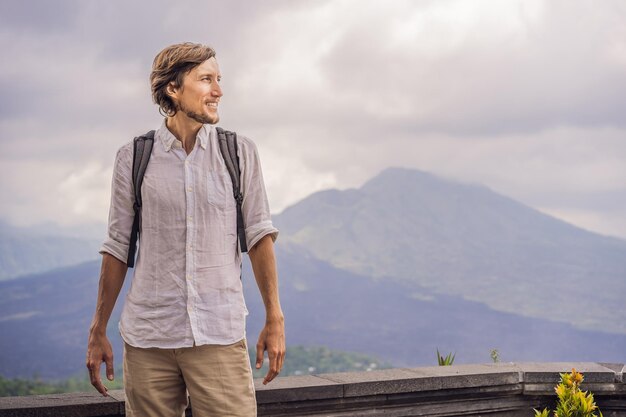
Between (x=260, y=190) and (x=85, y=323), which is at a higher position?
(x=85, y=323)

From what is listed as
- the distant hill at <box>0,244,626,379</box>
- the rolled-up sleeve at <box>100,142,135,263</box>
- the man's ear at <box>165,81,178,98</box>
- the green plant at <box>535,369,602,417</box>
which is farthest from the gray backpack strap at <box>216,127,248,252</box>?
the distant hill at <box>0,244,626,379</box>

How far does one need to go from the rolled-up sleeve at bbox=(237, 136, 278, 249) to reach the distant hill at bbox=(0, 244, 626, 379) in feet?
487

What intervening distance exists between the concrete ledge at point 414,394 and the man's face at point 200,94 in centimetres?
154

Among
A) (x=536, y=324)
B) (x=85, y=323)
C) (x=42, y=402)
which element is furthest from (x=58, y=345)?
(x=42, y=402)

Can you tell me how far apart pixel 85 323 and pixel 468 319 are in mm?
71613

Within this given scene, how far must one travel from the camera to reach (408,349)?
16375cm

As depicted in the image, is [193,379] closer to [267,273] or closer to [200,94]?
[267,273]

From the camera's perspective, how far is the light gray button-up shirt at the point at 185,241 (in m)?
2.83

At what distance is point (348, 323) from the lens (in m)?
180

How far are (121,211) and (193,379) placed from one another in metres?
0.58

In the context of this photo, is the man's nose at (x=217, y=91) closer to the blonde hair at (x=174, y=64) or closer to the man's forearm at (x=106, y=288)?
the blonde hair at (x=174, y=64)

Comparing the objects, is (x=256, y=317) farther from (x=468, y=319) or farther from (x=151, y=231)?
(x=151, y=231)

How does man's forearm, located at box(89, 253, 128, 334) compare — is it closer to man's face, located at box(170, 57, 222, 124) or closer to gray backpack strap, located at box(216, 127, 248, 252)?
gray backpack strap, located at box(216, 127, 248, 252)

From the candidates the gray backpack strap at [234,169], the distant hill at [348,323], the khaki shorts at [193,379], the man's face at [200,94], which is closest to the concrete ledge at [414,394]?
the khaki shorts at [193,379]
